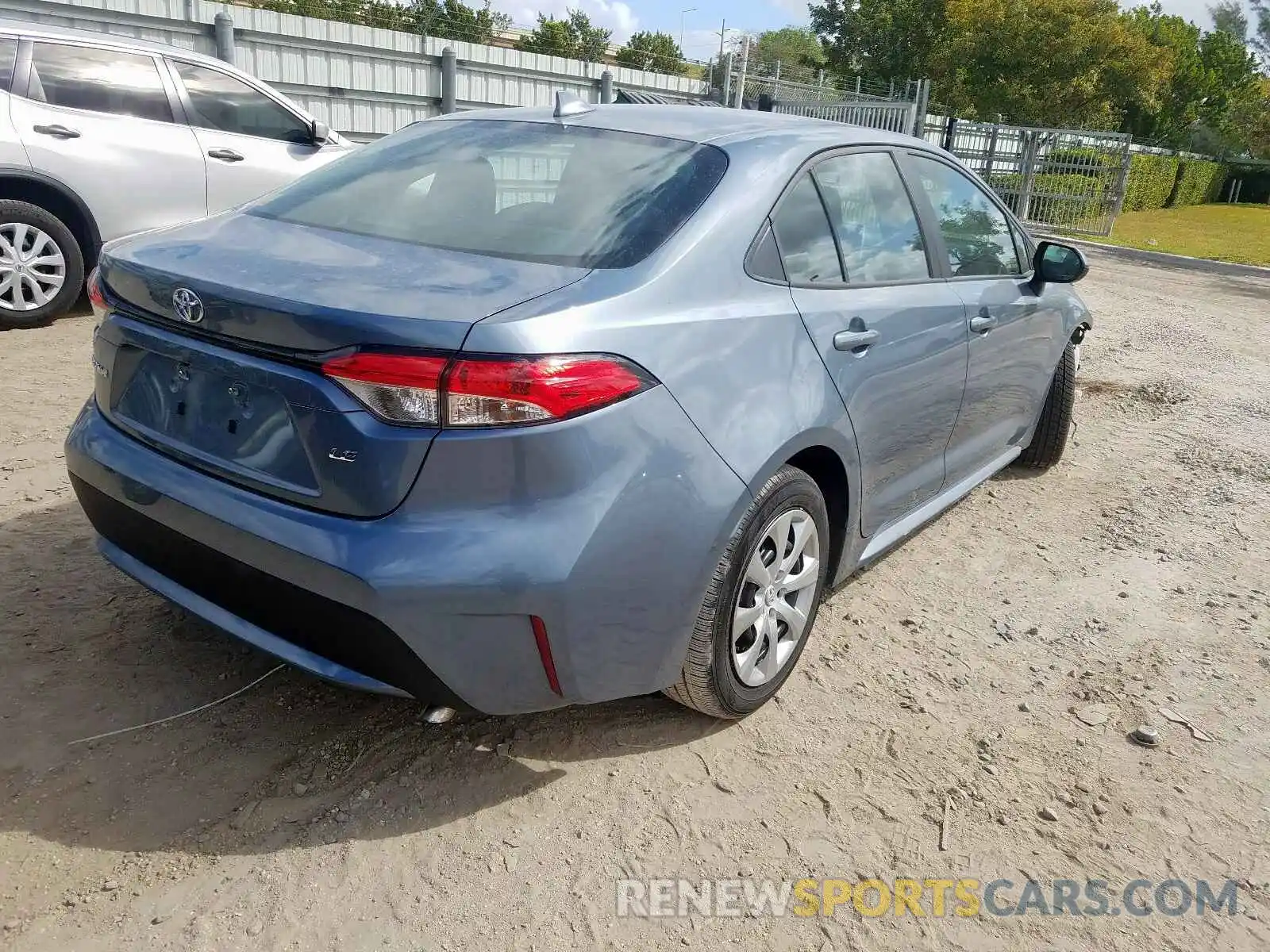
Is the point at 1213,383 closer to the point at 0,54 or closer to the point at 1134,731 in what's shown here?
the point at 1134,731

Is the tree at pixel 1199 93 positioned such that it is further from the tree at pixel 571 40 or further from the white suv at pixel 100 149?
the white suv at pixel 100 149

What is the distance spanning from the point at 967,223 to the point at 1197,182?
132 feet

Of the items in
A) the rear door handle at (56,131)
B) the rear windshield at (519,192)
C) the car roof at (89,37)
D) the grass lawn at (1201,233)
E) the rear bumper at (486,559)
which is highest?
the car roof at (89,37)

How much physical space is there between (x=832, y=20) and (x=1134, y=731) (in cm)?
4876

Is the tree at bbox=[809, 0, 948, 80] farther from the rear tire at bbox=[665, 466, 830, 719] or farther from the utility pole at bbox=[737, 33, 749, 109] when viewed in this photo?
the rear tire at bbox=[665, 466, 830, 719]

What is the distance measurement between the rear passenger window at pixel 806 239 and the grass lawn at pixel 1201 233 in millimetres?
15814

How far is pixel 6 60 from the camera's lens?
20.5 ft

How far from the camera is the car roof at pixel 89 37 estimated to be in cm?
634

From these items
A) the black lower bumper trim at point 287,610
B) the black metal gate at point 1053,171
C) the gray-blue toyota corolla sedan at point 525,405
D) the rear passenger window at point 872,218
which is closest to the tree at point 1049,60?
the black metal gate at point 1053,171

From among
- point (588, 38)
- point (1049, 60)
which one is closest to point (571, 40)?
point (588, 38)

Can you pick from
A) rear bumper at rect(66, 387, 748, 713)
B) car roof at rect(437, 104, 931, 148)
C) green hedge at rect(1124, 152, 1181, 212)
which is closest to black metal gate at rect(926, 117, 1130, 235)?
green hedge at rect(1124, 152, 1181, 212)

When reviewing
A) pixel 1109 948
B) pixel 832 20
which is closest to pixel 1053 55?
pixel 832 20

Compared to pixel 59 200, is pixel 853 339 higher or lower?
higher

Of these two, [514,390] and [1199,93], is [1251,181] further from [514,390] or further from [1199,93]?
[514,390]
